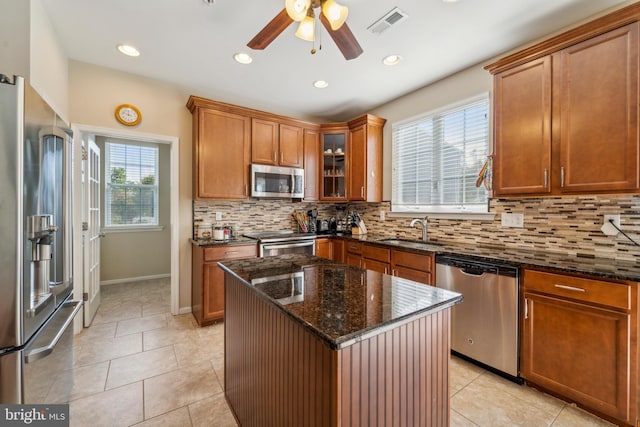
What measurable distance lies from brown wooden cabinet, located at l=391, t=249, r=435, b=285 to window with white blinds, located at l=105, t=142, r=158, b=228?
4.33 meters

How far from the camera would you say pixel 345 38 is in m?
1.68

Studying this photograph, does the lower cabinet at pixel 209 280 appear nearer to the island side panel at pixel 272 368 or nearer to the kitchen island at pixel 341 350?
the island side panel at pixel 272 368

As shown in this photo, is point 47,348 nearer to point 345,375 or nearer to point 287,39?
point 345,375

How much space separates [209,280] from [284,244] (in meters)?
0.90

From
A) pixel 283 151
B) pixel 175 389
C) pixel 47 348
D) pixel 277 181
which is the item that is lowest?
pixel 175 389

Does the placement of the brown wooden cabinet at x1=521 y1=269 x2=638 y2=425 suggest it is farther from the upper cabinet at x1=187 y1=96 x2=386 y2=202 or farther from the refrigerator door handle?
the refrigerator door handle

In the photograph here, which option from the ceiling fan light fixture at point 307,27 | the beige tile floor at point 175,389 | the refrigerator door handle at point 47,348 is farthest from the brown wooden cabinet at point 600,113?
the refrigerator door handle at point 47,348

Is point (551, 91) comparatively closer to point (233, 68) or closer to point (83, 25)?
point (233, 68)

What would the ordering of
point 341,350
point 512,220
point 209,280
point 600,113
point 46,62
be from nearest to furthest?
point 341,350, point 600,113, point 46,62, point 512,220, point 209,280

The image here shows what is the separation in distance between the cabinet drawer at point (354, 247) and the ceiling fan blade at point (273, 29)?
2.26 meters

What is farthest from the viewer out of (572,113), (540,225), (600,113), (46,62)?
(540,225)

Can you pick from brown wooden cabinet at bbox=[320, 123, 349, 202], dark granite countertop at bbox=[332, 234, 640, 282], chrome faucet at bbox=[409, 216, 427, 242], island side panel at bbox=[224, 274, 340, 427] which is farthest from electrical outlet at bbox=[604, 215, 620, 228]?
brown wooden cabinet at bbox=[320, 123, 349, 202]

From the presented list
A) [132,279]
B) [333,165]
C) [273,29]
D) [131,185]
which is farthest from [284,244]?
[131,185]

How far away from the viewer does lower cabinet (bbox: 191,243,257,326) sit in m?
2.91
